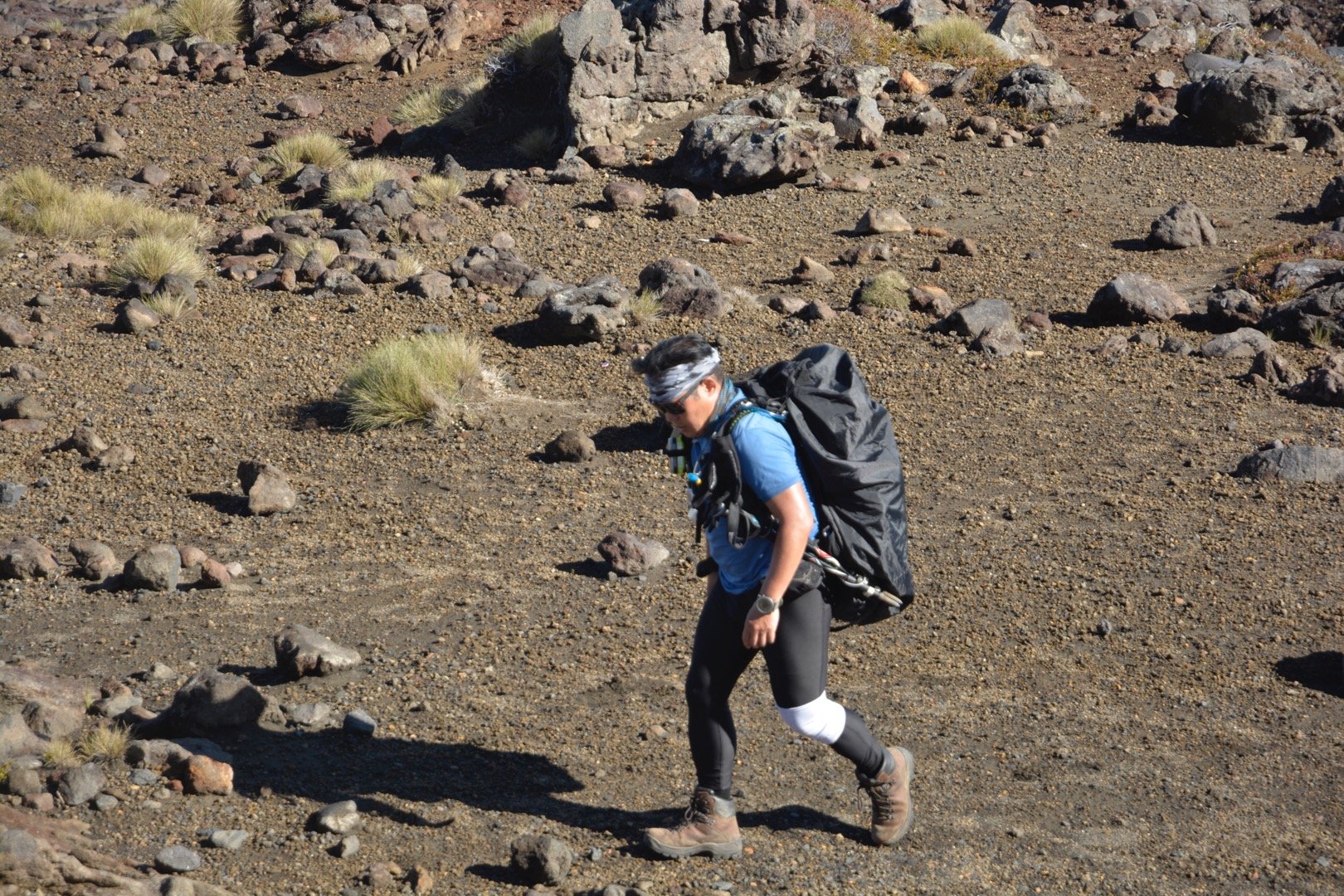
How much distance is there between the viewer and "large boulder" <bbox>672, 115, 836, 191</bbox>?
13.2m

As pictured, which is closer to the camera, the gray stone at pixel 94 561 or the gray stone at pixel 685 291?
the gray stone at pixel 94 561

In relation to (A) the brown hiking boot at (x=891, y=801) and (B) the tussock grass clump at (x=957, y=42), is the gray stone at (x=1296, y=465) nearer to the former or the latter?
(A) the brown hiking boot at (x=891, y=801)

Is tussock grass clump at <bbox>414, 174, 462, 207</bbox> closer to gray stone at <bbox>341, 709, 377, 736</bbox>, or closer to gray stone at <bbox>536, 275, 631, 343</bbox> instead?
gray stone at <bbox>536, 275, 631, 343</bbox>

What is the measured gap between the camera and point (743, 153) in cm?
1327

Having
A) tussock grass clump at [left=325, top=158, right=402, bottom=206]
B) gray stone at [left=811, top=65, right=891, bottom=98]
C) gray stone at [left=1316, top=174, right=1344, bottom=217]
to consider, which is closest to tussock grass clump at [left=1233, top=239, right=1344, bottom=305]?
gray stone at [left=1316, top=174, right=1344, bottom=217]

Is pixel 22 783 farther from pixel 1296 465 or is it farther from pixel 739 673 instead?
pixel 1296 465

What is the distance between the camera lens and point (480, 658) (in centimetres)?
595

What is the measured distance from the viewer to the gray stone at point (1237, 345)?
31.2 feet

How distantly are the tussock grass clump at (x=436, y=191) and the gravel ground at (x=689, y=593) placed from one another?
96cm

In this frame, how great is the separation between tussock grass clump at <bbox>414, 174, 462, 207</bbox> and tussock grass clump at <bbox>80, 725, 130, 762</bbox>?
9.04 m

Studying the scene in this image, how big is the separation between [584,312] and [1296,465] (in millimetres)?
4949

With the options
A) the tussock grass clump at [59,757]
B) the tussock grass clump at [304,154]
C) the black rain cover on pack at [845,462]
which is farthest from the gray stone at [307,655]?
the tussock grass clump at [304,154]

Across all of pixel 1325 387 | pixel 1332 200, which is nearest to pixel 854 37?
pixel 1332 200

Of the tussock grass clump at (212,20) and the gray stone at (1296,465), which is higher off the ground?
the tussock grass clump at (212,20)
